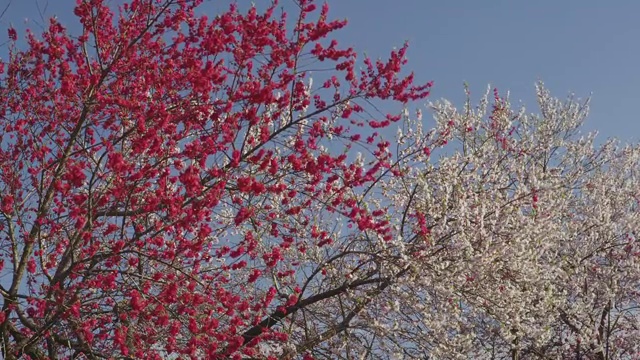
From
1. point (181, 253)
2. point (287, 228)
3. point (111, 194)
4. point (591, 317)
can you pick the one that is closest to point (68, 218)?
point (111, 194)


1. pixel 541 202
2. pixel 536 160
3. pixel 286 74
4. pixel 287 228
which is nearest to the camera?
pixel 286 74

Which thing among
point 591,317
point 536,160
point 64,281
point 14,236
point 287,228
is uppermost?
point 536,160

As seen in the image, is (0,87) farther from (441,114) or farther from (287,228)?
(441,114)

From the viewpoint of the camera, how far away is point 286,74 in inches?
281

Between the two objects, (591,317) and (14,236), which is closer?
(14,236)

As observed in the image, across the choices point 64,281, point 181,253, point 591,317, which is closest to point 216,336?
point 181,253

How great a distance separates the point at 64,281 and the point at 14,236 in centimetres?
79

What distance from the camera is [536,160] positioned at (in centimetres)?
1316

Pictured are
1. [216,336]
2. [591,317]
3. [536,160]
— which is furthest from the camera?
[536,160]

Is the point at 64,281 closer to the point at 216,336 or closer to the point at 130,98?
the point at 216,336

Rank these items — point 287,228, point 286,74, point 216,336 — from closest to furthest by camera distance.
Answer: point 216,336
point 286,74
point 287,228

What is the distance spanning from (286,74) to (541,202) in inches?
177

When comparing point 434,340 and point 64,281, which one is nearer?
point 64,281

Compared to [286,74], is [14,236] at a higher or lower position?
lower
